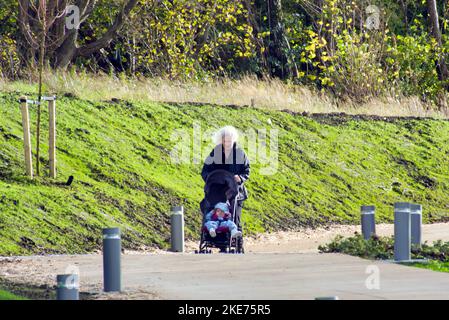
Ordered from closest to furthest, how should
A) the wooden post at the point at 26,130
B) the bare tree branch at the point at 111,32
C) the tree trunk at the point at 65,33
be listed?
the wooden post at the point at 26,130 < the tree trunk at the point at 65,33 < the bare tree branch at the point at 111,32

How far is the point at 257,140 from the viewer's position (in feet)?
91.4

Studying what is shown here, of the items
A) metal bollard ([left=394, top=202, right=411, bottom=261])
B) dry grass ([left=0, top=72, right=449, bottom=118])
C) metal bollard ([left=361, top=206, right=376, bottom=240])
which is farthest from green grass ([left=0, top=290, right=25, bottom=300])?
dry grass ([left=0, top=72, right=449, bottom=118])

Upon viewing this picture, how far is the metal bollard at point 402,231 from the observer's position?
15227mm

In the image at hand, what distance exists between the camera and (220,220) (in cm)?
1798

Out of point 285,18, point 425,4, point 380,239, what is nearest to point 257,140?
point 380,239

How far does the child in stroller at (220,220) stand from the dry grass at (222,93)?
9188 mm

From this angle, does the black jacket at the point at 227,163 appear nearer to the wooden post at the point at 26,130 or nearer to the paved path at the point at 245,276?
the paved path at the point at 245,276

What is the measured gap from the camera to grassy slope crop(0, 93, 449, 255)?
1945 centimetres

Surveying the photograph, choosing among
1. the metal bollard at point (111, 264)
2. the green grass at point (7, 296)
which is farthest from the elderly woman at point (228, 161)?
the green grass at point (7, 296)

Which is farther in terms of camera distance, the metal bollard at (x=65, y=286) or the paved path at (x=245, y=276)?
the paved path at (x=245, y=276)

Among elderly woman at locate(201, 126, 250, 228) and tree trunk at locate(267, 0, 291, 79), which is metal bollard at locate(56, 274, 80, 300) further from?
tree trunk at locate(267, 0, 291, 79)

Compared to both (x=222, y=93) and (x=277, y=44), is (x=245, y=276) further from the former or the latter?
(x=277, y=44)

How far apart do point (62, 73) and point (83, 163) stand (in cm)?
697

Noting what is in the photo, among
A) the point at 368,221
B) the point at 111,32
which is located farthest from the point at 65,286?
the point at 111,32
